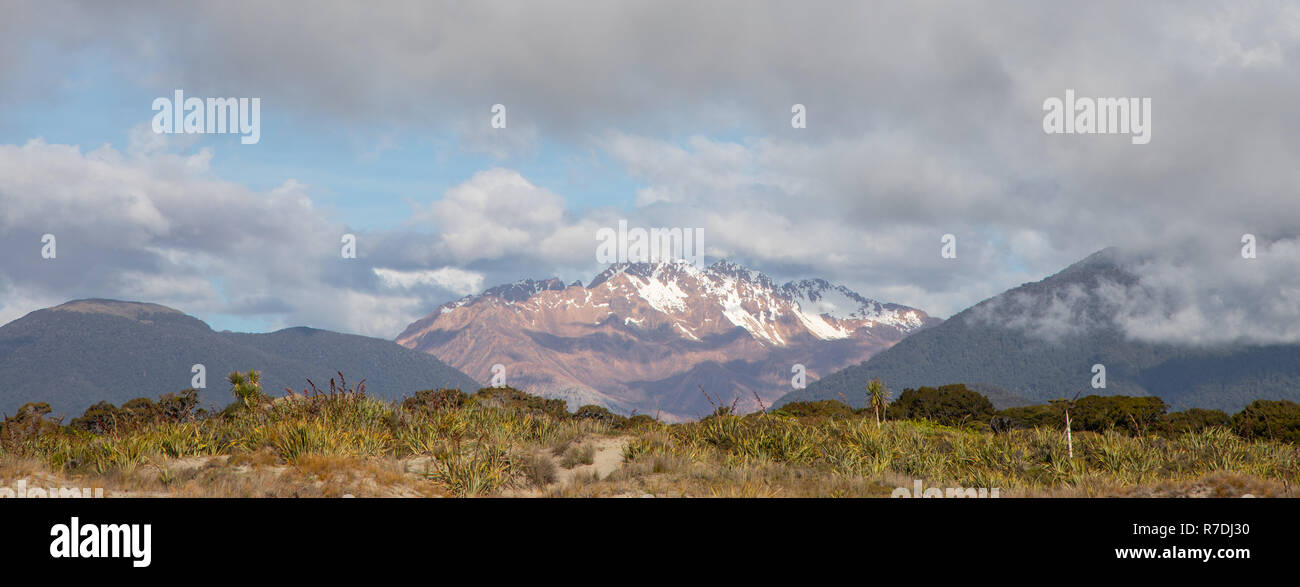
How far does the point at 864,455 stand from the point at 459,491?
8023mm

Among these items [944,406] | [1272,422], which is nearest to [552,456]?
[944,406]

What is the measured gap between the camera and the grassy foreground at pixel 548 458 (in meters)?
12.1

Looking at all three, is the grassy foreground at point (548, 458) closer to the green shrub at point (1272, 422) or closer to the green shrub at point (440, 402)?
the green shrub at point (440, 402)

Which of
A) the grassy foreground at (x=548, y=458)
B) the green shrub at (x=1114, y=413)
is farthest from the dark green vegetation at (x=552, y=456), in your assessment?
the green shrub at (x=1114, y=413)

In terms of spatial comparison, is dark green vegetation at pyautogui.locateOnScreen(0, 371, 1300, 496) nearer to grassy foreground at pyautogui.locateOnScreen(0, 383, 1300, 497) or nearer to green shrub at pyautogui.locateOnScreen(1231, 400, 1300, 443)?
grassy foreground at pyautogui.locateOnScreen(0, 383, 1300, 497)

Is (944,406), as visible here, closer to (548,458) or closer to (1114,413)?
(1114,413)

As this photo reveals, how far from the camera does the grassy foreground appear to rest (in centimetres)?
1207

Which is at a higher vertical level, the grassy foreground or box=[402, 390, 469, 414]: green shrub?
box=[402, 390, 469, 414]: green shrub

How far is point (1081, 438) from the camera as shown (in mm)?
20578


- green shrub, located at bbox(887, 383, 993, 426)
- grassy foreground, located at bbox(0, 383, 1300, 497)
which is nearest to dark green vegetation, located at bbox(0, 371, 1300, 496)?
grassy foreground, located at bbox(0, 383, 1300, 497)

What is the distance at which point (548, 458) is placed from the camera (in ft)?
46.5
